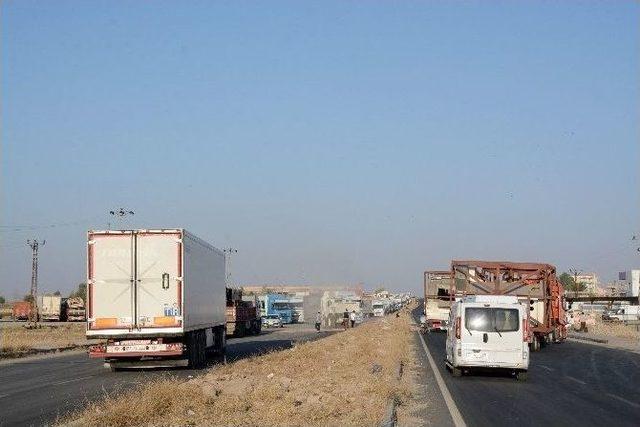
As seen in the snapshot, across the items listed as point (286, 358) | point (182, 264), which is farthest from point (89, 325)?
point (286, 358)

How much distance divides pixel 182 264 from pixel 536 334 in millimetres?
21546

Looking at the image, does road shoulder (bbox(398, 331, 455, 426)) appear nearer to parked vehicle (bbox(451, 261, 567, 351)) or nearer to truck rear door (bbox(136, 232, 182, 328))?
truck rear door (bbox(136, 232, 182, 328))

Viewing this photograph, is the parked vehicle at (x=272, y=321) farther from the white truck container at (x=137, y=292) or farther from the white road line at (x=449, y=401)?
the white truck container at (x=137, y=292)

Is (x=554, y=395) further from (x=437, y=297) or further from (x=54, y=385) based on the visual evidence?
(x=437, y=297)

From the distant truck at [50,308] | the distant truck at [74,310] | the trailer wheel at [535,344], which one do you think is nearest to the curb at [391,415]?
the trailer wheel at [535,344]

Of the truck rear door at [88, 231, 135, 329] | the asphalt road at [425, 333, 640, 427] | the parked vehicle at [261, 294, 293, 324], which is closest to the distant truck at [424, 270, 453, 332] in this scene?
the asphalt road at [425, 333, 640, 427]

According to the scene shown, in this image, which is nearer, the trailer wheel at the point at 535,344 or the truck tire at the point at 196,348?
the truck tire at the point at 196,348

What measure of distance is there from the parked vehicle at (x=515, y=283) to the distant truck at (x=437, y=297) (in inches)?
273

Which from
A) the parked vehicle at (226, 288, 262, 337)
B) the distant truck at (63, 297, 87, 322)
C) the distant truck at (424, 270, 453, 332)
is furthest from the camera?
the distant truck at (63, 297, 87, 322)

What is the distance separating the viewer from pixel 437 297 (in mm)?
48375

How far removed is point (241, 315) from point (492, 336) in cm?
3685

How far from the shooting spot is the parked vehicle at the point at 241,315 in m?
55.6

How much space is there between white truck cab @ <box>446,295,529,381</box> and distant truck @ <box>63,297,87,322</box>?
8267 cm

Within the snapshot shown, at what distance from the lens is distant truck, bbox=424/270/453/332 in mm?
48938
